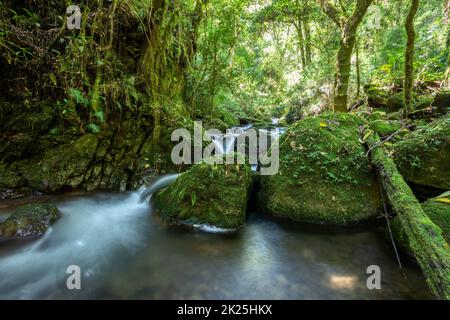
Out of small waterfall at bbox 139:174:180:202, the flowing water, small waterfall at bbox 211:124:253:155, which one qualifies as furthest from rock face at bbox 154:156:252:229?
small waterfall at bbox 211:124:253:155

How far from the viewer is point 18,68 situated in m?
4.68

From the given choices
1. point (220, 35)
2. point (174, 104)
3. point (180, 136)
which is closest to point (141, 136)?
point (180, 136)

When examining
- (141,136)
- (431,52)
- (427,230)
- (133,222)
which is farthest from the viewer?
(431,52)

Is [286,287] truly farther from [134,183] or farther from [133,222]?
[134,183]

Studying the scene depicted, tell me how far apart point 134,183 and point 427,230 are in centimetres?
481

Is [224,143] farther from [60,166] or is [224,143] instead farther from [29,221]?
[29,221]

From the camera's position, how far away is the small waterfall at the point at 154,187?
5305 mm

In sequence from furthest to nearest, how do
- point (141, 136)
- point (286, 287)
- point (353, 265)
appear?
point (141, 136), point (353, 265), point (286, 287)

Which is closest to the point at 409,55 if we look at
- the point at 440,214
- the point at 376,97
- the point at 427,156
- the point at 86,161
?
the point at 427,156

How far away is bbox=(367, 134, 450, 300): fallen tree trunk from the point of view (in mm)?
2253

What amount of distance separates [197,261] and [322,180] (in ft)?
7.72

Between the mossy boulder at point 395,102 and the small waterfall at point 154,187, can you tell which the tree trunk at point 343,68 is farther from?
the small waterfall at point 154,187
